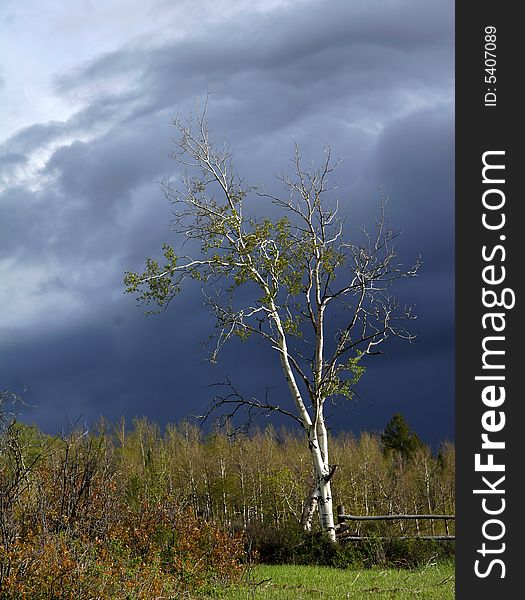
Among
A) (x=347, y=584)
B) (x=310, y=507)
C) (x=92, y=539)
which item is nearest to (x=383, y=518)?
(x=310, y=507)

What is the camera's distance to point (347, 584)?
38.6 feet

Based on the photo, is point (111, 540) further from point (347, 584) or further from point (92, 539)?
point (347, 584)

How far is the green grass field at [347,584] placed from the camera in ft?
33.7

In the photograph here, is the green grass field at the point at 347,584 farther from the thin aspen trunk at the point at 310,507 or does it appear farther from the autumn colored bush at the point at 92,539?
the thin aspen trunk at the point at 310,507

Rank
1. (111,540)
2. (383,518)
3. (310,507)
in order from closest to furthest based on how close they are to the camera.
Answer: (111,540) → (383,518) → (310,507)

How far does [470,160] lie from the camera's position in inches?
217

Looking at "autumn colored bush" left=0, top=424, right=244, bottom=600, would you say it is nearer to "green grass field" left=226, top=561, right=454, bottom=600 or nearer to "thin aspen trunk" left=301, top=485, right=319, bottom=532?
"green grass field" left=226, top=561, right=454, bottom=600

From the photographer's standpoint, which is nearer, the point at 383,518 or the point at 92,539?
the point at 92,539

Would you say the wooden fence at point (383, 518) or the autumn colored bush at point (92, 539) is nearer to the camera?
the autumn colored bush at point (92, 539)


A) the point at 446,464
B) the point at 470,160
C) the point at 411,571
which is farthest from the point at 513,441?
the point at 446,464

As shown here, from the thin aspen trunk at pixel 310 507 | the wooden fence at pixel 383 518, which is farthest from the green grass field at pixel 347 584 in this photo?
the thin aspen trunk at pixel 310 507

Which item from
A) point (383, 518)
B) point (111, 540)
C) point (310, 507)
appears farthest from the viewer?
point (310, 507)

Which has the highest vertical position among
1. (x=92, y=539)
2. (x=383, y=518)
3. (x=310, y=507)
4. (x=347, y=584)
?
(x=310, y=507)

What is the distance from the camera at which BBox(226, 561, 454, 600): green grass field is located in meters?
10.3
